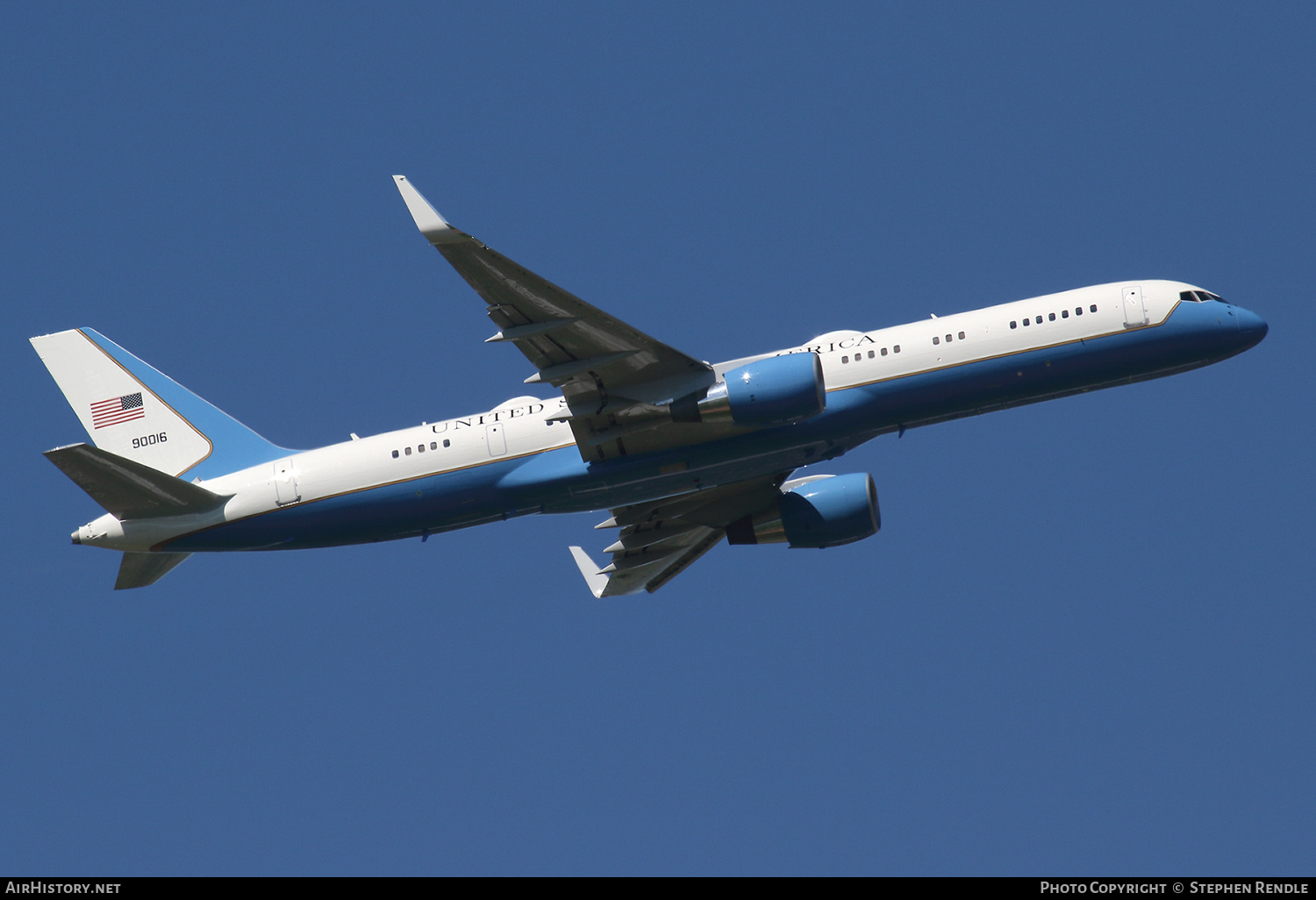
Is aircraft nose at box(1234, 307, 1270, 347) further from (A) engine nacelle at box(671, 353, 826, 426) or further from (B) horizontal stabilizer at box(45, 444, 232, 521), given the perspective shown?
Answer: (B) horizontal stabilizer at box(45, 444, 232, 521)

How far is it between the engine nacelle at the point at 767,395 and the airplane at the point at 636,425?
0.05 m

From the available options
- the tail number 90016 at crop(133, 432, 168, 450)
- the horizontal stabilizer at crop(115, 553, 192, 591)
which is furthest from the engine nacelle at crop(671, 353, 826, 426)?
the tail number 90016 at crop(133, 432, 168, 450)

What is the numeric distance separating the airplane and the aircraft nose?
0.05 m

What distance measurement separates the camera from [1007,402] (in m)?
44.8

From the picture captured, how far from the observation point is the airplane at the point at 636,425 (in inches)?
1704

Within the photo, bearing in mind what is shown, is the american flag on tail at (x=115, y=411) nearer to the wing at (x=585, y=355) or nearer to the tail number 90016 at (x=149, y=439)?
the tail number 90016 at (x=149, y=439)

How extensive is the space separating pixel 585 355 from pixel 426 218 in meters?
7.72

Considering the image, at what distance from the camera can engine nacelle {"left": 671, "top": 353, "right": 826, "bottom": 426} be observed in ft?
139

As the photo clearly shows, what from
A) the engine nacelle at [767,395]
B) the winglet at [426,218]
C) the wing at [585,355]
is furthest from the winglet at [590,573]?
the winglet at [426,218]

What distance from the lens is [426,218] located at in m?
36.9
